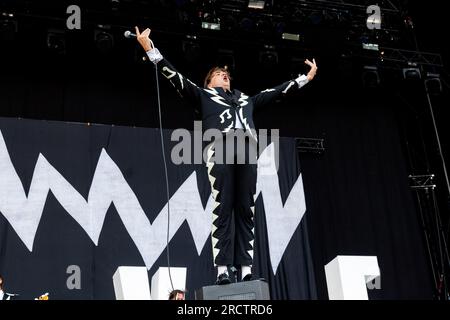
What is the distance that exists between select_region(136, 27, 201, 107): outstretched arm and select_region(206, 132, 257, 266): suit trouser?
1.19ft

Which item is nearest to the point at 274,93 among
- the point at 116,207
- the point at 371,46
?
the point at 116,207

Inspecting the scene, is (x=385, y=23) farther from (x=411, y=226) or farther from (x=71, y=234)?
(x=71, y=234)

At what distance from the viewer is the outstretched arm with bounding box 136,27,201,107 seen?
369 centimetres

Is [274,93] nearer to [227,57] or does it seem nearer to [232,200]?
[232,200]

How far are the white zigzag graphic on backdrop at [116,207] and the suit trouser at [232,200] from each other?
12.0 feet

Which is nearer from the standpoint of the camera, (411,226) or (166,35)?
(166,35)

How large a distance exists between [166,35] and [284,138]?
1.98m

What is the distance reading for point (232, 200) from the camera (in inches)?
140

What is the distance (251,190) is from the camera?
3578mm

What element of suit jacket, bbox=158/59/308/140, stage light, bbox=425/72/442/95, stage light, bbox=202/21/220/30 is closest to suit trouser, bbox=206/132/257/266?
A: suit jacket, bbox=158/59/308/140
